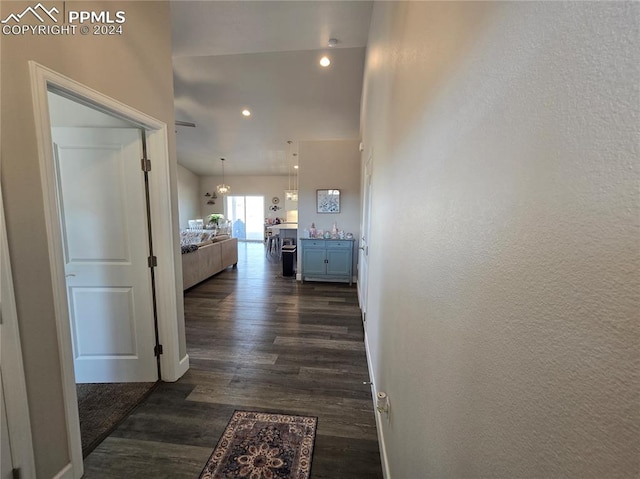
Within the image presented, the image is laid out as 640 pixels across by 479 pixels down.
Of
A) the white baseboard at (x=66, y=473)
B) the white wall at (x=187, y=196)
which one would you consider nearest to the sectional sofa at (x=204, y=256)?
the white baseboard at (x=66, y=473)

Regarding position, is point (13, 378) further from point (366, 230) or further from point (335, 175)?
point (335, 175)

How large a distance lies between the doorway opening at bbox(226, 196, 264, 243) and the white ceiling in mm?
2001

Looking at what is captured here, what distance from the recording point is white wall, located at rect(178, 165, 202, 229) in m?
10.7

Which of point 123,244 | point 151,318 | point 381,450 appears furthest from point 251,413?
point 123,244

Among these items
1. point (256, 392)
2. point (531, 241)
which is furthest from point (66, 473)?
point (531, 241)

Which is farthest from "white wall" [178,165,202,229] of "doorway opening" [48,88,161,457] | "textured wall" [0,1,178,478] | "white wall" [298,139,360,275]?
"textured wall" [0,1,178,478]

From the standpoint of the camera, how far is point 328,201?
546cm

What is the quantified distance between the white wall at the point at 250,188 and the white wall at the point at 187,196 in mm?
261

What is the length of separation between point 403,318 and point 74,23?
222cm

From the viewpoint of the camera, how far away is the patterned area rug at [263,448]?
61.4 inches

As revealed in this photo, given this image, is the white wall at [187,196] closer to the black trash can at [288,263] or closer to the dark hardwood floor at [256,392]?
the black trash can at [288,263]

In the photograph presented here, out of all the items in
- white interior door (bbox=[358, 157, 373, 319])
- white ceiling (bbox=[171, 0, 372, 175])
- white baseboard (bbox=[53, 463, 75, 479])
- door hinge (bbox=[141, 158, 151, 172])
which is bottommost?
white baseboard (bbox=[53, 463, 75, 479])

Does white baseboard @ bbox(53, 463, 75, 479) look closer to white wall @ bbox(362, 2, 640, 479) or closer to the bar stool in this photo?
white wall @ bbox(362, 2, 640, 479)

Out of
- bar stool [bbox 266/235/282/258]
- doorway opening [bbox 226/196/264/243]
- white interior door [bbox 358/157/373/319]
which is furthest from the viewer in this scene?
doorway opening [bbox 226/196/264/243]
